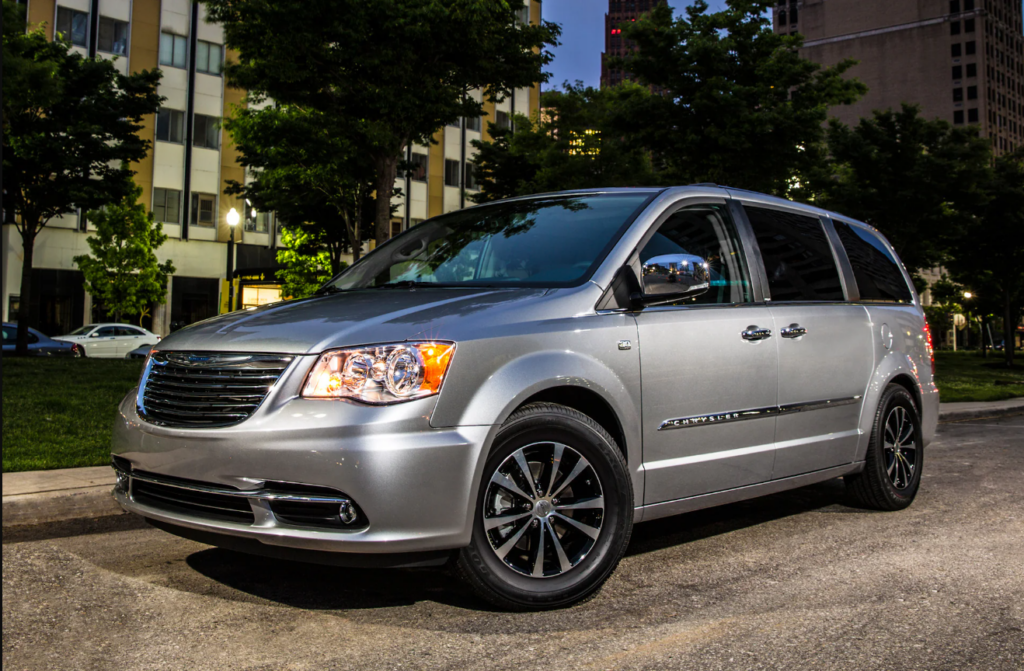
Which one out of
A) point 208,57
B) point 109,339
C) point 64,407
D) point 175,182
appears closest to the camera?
point 64,407

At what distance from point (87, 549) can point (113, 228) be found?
120ft

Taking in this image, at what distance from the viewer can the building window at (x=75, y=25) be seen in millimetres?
39247

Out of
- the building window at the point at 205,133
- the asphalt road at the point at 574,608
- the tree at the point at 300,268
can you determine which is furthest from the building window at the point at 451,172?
the asphalt road at the point at 574,608

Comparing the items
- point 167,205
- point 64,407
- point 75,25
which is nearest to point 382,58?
point 64,407

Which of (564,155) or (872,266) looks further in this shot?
(564,155)

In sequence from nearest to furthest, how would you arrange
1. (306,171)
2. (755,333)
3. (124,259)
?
(755,333) < (306,171) < (124,259)

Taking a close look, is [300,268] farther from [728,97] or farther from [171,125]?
[728,97]

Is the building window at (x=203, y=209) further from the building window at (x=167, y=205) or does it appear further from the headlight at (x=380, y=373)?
the headlight at (x=380, y=373)

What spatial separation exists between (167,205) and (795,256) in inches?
1618

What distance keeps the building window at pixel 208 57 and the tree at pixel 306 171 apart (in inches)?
538

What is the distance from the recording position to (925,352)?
21.2 feet

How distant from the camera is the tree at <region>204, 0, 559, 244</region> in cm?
1429

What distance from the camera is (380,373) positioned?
11.1ft

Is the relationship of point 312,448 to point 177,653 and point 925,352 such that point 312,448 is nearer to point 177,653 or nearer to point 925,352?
point 177,653
